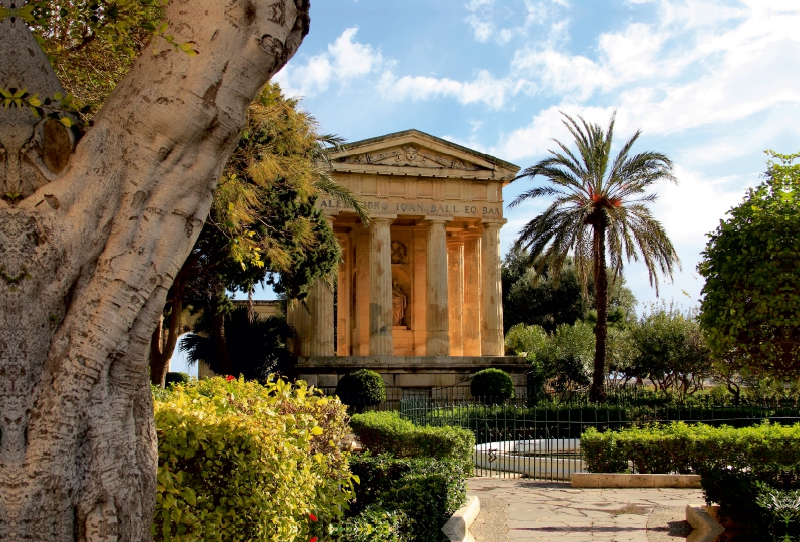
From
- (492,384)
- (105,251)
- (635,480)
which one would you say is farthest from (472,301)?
(105,251)

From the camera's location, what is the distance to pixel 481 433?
1695 cm

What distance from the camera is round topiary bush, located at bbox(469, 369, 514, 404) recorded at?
84.2 ft

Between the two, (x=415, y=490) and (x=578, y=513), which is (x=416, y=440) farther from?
(x=415, y=490)

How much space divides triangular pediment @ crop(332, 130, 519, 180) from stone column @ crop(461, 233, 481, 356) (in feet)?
9.72

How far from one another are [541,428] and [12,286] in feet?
47.6

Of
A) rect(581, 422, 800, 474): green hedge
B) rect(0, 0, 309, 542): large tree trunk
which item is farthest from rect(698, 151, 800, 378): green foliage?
rect(0, 0, 309, 542): large tree trunk

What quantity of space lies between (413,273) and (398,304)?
1.43m

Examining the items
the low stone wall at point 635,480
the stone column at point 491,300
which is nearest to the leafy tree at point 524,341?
the stone column at point 491,300

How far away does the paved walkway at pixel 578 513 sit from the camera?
8.11 meters

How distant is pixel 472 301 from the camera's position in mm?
31797

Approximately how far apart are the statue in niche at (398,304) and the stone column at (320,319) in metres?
4.64

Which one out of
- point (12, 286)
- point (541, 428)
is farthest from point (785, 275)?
point (12, 286)

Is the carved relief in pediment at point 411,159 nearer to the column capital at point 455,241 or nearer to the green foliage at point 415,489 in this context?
the column capital at point 455,241

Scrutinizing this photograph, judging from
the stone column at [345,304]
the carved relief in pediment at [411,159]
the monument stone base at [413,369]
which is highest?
the carved relief in pediment at [411,159]
